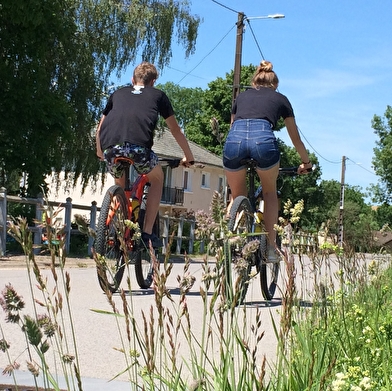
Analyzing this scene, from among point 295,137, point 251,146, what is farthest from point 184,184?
point 251,146

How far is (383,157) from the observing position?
60750 mm

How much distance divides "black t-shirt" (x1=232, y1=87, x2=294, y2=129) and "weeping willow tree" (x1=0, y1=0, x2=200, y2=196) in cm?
1403

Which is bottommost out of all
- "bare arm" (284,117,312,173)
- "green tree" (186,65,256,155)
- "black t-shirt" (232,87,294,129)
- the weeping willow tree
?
"bare arm" (284,117,312,173)

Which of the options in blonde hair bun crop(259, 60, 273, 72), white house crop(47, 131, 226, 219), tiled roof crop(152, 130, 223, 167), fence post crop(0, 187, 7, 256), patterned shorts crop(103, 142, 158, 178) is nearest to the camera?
patterned shorts crop(103, 142, 158, 178)

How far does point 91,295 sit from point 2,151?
44.9 ft

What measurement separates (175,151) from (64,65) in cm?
3241

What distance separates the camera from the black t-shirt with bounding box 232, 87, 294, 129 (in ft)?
23.2

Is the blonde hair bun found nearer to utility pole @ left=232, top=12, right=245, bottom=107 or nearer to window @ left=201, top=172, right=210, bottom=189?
utility pole @ left=232, top=12, right=245, bottom=107

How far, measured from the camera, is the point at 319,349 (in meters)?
3.07

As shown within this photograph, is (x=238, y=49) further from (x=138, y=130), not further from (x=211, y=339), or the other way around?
(x=211, y=339)

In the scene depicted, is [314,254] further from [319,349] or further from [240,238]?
[240,238]

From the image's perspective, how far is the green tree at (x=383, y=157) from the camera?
61000 millimetres

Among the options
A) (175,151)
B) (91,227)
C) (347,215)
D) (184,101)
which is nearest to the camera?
(91,227)

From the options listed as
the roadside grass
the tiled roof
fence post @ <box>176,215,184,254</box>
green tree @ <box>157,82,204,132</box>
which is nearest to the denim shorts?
the roadside grass
